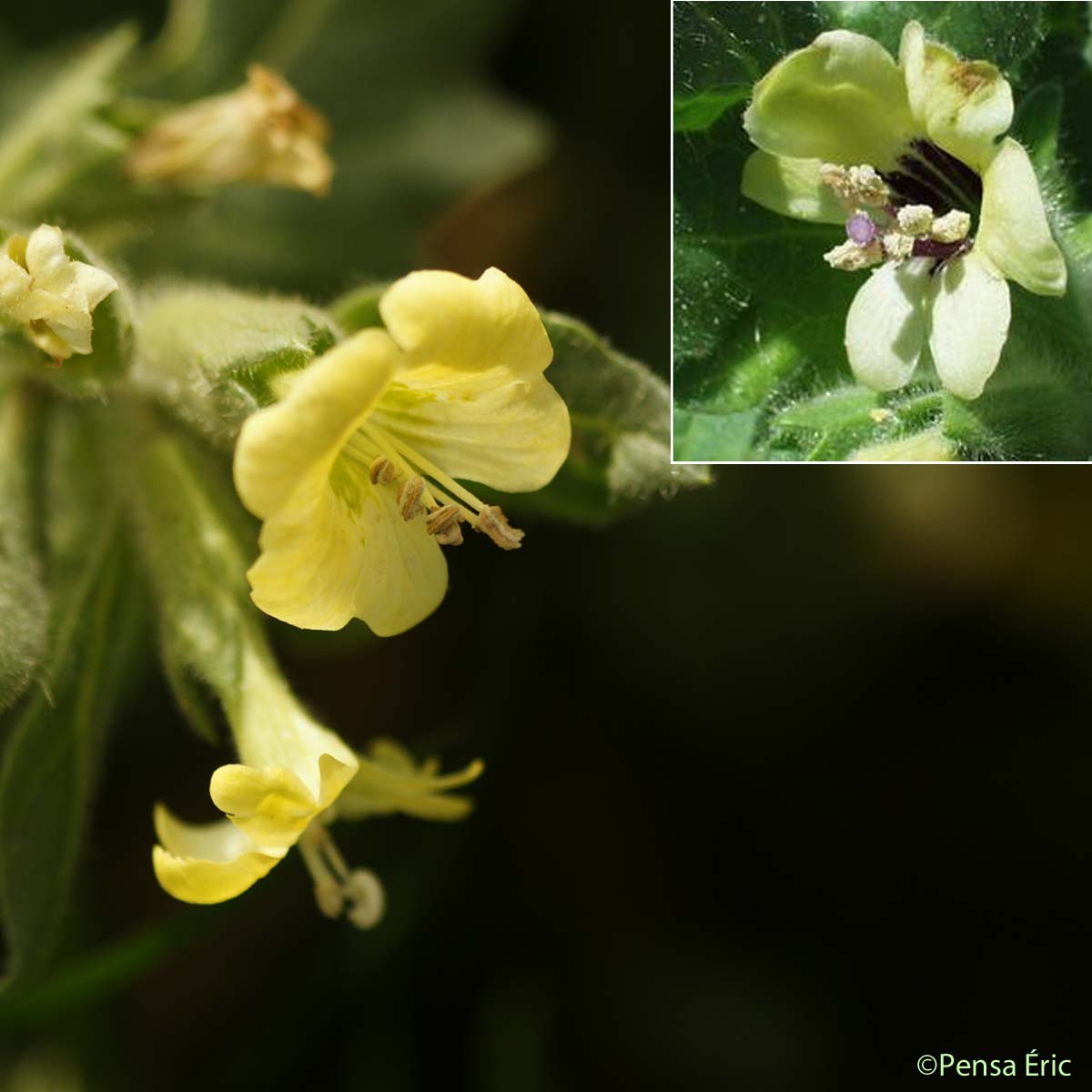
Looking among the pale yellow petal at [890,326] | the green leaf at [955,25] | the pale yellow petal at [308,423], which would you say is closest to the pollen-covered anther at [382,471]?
the pale yellow petal at [308,423]

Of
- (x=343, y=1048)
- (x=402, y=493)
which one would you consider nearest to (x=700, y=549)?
(x=343, y=1048)

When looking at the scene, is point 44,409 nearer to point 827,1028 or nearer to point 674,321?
point 674,321

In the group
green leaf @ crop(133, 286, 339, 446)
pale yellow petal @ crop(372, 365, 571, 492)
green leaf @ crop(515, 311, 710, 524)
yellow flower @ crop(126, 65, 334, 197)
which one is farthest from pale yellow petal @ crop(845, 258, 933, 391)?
yellow flower @ crop(126, 65, 334, 197)

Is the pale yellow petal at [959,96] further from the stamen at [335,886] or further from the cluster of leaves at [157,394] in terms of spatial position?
the stamen at [335,886]

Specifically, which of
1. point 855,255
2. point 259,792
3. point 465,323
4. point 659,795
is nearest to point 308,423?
point 465,323

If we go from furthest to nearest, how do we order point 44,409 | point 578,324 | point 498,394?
point 44,409 → point 578,324 → point 498,394
